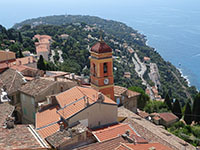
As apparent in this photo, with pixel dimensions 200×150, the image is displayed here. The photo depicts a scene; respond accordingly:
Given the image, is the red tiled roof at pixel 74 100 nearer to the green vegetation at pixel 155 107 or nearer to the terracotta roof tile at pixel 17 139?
the terracotta roof tile at pixel 17 139

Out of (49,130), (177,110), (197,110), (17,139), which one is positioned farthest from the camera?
(177,110)

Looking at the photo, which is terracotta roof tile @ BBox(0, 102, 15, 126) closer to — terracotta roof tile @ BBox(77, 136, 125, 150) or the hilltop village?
the hilltop village

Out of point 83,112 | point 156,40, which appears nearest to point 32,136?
point 83,112

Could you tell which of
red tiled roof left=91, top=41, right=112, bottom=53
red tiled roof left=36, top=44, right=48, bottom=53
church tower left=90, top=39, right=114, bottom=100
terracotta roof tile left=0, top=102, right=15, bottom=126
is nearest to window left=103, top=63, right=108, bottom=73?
church tower left=90, top=39, right=114, bottom=100

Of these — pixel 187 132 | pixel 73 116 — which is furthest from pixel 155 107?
pixel 73 116

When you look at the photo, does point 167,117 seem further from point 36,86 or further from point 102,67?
point 36,86

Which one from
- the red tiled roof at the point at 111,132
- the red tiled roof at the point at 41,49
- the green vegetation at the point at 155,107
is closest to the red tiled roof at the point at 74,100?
the red tiled roof at the point at 111,132

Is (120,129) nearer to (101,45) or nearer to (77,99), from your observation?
(77,99)
